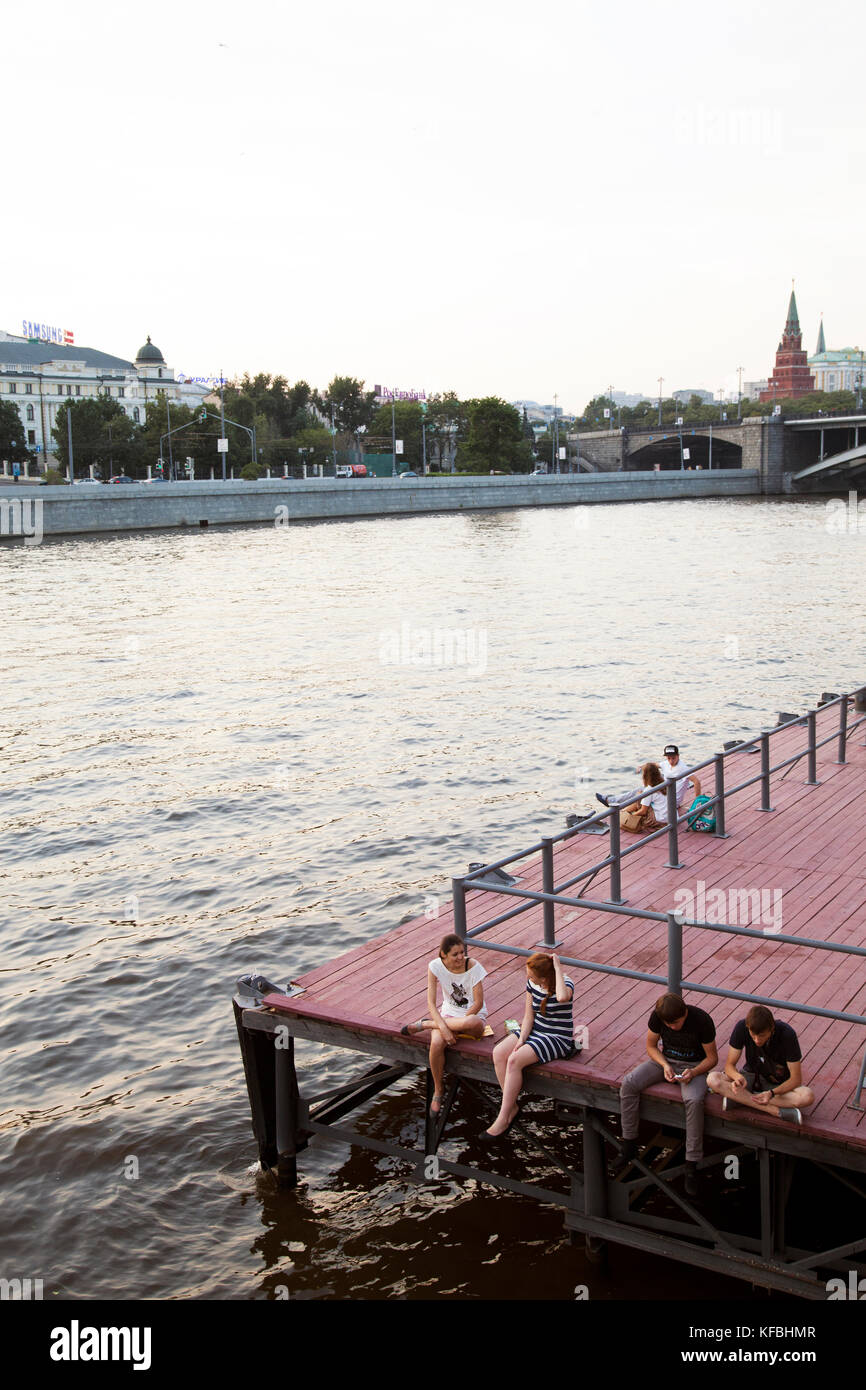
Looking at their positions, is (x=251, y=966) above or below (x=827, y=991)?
below

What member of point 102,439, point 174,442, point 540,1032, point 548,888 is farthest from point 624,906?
point 102,439

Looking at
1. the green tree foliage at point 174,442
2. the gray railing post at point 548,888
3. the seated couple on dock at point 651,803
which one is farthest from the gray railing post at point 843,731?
the green tree foliage at point 174,442

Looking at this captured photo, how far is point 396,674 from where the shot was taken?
29453 millimetres

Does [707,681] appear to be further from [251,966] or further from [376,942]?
[376,942]

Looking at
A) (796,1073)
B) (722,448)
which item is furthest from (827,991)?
(722,448)

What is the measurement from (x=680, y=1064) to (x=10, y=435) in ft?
370

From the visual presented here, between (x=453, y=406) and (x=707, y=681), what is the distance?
5361 inches

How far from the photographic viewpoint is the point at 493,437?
13250 cm

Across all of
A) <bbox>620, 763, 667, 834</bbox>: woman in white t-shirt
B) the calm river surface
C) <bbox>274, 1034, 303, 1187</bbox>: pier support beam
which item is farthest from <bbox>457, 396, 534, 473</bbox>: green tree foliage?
<bbox>274, 1034, 303, 1187</bbox>: pier support beam

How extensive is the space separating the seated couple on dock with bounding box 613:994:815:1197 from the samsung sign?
186407mm

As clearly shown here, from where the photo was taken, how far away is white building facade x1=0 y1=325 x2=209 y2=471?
160m

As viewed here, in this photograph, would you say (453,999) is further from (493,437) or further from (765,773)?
(493,437)

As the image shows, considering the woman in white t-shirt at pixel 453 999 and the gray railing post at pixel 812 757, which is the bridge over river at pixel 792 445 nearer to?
the gray railing post at pixel 812 757

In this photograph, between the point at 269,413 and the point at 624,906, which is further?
the point at 269,413
